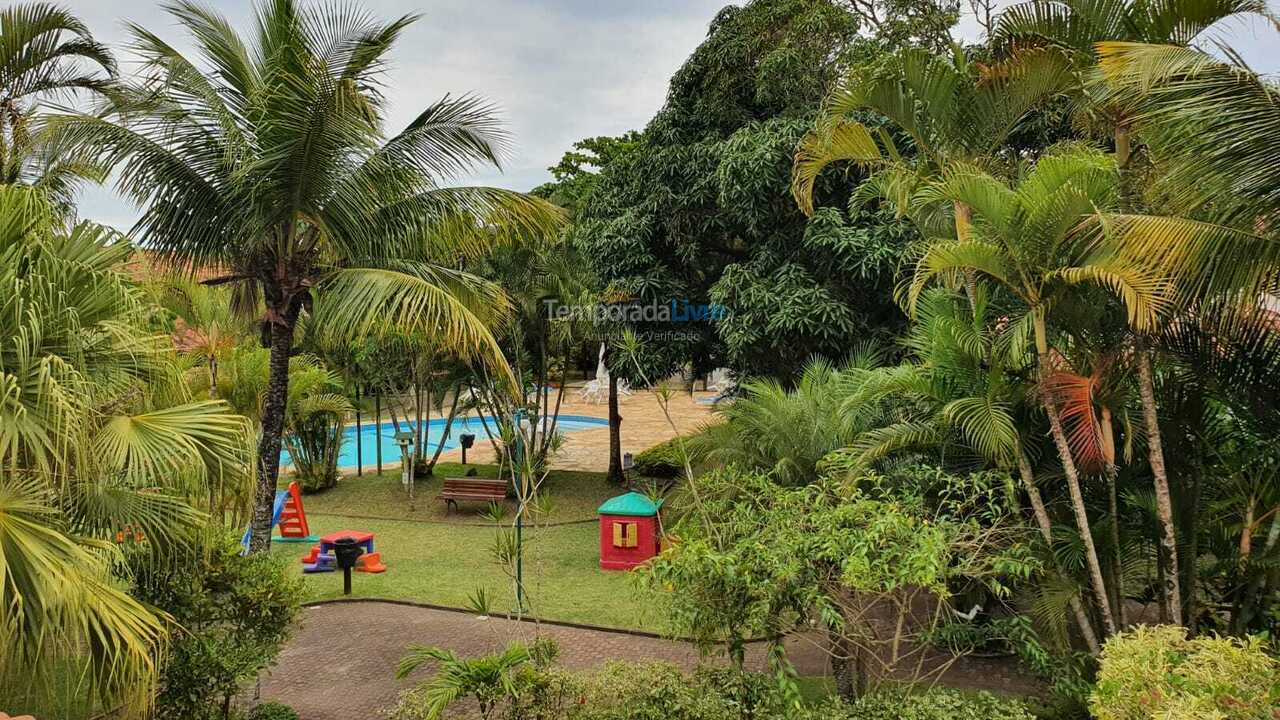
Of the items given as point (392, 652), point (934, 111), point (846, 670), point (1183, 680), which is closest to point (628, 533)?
point (392, 652)

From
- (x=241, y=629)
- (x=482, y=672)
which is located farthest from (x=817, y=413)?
(x=241, y=629)

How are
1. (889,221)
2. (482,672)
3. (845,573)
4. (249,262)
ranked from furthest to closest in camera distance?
1. (889,221)
2. (249,262)
3. (482,672)
4. (845,573)

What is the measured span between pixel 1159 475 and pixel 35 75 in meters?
11.3

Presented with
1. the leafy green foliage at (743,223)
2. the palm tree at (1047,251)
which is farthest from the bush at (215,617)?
the leafy green foliage at (743,223)

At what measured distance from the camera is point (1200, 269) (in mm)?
5316

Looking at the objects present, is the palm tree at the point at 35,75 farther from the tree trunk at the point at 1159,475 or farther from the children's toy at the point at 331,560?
the tree trunk at the point at 1159,475

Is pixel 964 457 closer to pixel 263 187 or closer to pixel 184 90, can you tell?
pixel 263 187

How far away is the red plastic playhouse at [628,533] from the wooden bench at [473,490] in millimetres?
3907

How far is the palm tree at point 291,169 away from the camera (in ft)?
Answer: 24.1

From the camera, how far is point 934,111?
7395 mm

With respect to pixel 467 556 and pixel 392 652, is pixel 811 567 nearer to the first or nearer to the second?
pixel 392 652

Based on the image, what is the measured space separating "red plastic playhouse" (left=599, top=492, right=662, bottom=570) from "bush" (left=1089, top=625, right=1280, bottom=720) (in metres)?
7.88

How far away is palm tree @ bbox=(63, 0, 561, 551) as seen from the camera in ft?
24.1

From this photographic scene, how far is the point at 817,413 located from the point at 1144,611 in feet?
13.8
